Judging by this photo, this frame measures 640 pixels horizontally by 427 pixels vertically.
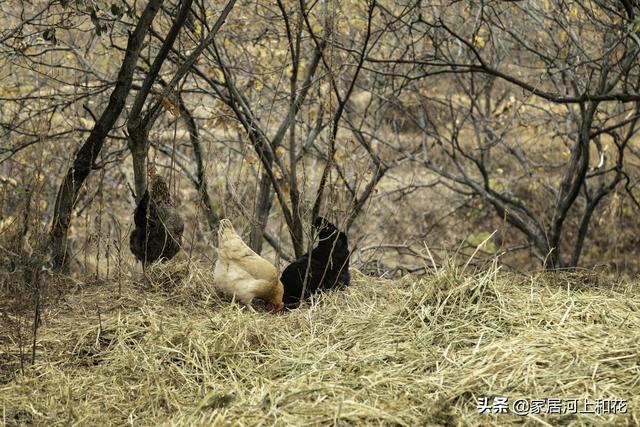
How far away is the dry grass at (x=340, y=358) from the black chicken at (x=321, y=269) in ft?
0.94

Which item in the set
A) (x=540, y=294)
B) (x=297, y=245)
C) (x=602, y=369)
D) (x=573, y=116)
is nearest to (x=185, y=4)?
(x=297, y=245)

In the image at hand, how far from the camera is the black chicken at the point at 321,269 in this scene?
4.68 m

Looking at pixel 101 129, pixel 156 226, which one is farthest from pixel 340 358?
pixel 101 129

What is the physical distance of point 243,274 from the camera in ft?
14.3

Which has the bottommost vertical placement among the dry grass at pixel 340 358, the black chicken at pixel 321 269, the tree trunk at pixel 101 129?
the dry grass at pixel 340 358

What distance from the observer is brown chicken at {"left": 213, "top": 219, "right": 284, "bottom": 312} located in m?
4.35

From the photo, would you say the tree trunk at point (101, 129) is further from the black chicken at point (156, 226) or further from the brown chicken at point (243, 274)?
the brown chicken at point (243, 274)

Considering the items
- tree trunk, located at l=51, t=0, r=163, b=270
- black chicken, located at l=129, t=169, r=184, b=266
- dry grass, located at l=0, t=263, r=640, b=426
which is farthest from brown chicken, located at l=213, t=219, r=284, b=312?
tree trunk, located at l=51, t=0, r=163, b=270

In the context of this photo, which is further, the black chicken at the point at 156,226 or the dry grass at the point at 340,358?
the black chicken at the point at 156,226

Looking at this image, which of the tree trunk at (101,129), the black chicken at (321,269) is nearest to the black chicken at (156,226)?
the tree trunk at (101,129)

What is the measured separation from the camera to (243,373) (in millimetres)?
3377

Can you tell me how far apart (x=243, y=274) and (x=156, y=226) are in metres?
0.77

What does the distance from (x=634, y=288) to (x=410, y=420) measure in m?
2.38

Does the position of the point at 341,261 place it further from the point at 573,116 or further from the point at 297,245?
the point at 573,116
